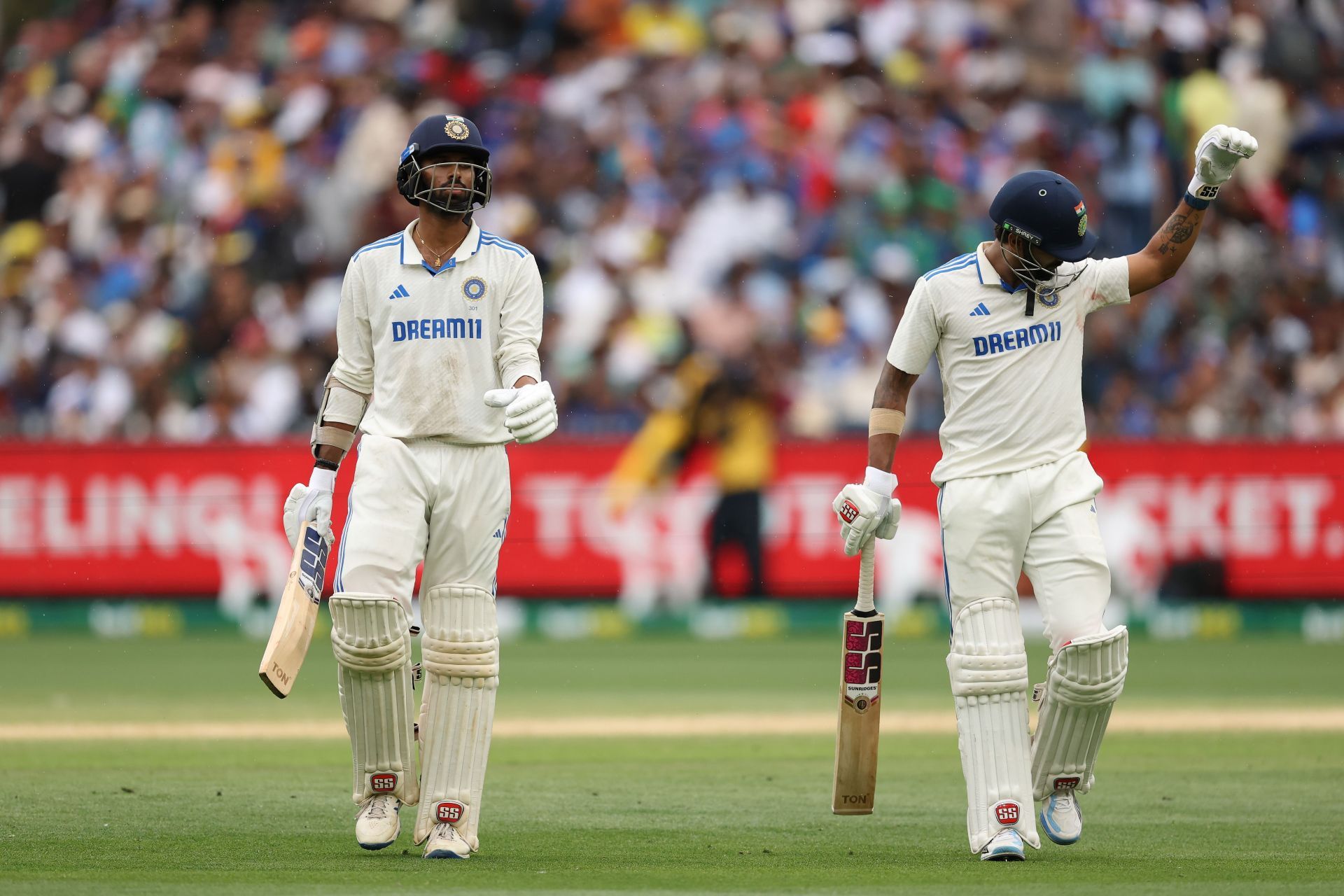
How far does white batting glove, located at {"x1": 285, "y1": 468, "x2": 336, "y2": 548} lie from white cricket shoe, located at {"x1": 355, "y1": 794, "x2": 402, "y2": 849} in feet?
2.98

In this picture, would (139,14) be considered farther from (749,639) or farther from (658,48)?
(749,639)

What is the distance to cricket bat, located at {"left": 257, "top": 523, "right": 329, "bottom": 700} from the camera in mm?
6801

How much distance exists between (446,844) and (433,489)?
117cm

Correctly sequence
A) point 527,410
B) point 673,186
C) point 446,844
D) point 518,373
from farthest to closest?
point 673,186, point 518,373, point 446,844, point 527,410

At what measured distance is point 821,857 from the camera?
21.9 ft

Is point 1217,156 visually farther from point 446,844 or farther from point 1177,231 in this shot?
point 446,844

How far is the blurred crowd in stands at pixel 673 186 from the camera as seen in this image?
17.0 meters

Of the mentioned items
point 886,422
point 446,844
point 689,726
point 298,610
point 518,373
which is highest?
point 518,373

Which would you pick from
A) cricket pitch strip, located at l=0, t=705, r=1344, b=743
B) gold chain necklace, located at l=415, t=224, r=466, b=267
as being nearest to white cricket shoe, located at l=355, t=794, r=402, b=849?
gold chain necklace, located at l=415, t=224, r=466, b=267

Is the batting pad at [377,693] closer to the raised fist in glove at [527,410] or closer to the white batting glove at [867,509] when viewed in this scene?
the raised fist in glove at [527,410]

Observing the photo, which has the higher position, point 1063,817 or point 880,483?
point 880,483

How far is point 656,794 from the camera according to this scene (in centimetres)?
846

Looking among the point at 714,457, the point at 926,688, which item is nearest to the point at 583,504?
the point at 714,457

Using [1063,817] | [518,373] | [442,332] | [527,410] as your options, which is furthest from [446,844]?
[1063,817]
